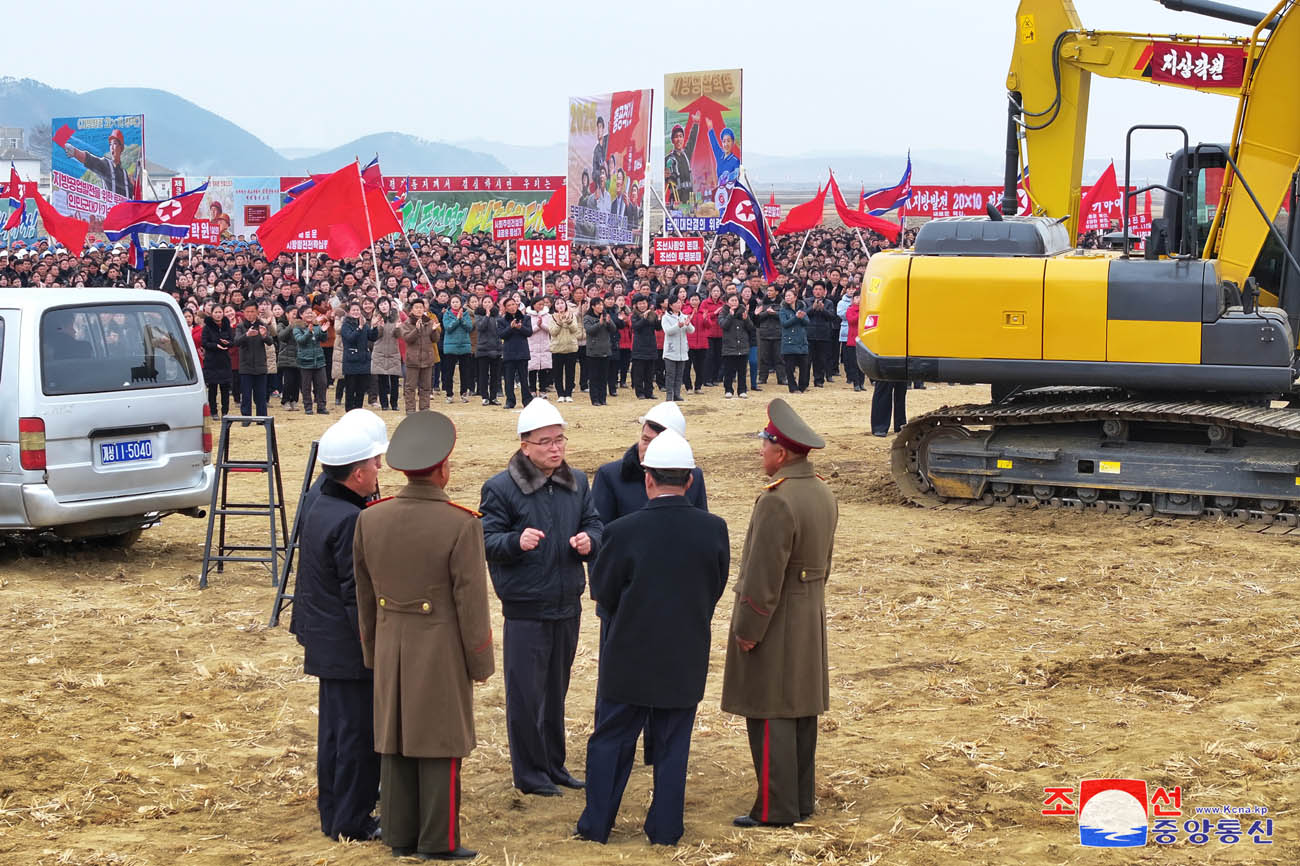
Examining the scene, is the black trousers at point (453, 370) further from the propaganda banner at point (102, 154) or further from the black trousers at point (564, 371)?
the propaganda banner at point (102, 154)

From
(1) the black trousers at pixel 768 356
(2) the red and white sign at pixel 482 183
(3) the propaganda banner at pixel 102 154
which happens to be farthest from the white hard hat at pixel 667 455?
(2) the red and white sign at pixel 482 183

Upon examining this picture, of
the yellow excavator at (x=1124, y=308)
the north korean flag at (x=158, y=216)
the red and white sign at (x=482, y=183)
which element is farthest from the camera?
the red and white sign at (x=482, y=183)

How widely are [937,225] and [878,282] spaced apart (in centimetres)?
83

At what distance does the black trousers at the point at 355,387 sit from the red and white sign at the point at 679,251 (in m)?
7.65

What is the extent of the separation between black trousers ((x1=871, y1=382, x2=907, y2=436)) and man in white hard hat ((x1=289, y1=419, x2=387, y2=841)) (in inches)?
524

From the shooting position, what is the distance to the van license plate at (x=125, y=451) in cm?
1139

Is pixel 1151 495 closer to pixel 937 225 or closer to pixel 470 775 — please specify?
pixel 937 225

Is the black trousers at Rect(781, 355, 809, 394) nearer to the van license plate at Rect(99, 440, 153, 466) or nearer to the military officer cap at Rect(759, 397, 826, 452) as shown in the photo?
the van license plate at Rect(99, 440, 153, 466)

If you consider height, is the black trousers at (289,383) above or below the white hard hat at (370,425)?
below

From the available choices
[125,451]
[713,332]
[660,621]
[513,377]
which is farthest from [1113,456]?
[713,332]

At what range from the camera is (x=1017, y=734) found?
25.3 feet

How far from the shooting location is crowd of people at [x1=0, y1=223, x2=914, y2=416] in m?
21.6

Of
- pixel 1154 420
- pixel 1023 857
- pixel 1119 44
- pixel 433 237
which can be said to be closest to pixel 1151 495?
pixel 1154 420

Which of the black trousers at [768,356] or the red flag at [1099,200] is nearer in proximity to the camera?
the black trousers at [768,356]
